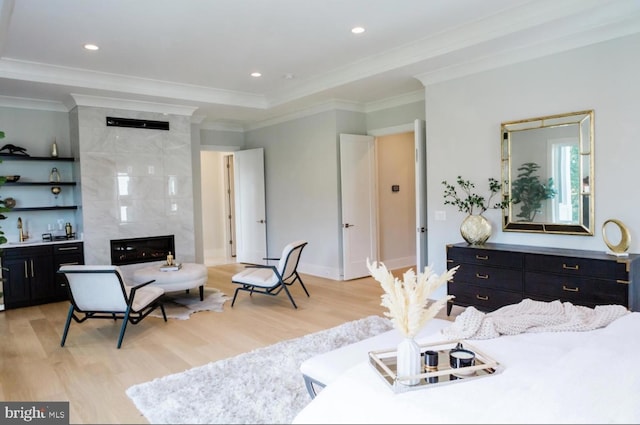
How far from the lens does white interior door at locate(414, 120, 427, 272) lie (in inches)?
209

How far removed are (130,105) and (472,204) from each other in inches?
192

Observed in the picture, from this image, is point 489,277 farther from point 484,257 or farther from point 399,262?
point 399,262

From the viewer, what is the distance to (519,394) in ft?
5.01

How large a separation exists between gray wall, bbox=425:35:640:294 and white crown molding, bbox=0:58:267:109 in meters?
2.97

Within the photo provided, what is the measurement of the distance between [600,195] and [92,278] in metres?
4.60

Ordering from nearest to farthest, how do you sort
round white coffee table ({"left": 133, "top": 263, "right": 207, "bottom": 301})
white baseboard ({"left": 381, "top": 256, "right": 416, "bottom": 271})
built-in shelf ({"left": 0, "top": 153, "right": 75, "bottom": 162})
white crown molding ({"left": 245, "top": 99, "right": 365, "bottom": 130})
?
1. round white coffee table ({"left": 133, "top": 263, "right": 207, "bottom": 301})
2. built-in shelf ({"left": 0, "top": 153, "right": 75, "bottom": 162})
3. white crown molding ({"left": 245, "top": 99, "right": 365, "bottom": 130})
4. white baseboard ({"left": 381, "top": 256, "right": 416, "bottom": 271})

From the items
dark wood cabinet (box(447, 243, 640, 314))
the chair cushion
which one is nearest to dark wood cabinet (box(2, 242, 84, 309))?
the chair cushion

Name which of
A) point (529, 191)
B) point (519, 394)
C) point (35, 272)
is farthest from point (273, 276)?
point (519, 394)

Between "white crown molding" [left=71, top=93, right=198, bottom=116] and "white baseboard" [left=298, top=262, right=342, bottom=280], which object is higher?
"white crown molding" [left=71, top=93, right=198, bottom=116]

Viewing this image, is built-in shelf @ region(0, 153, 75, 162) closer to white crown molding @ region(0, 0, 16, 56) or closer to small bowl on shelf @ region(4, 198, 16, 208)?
small bowl on shelf @ region(4, 198, 16, 208)

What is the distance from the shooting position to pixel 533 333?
225cm

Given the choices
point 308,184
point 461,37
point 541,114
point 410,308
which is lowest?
point 410,308

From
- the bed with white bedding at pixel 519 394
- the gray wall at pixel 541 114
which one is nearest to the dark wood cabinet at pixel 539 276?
the gray wall at pixel 541 114

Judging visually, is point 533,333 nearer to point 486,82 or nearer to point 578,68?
point 578,68
